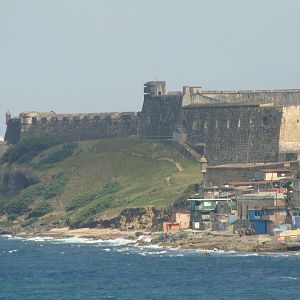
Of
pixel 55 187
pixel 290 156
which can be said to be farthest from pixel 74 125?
pixel 290 156

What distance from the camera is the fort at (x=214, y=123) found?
13325cm

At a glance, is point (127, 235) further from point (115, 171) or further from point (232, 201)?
point (115, 171)

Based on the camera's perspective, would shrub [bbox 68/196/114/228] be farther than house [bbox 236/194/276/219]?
Yes

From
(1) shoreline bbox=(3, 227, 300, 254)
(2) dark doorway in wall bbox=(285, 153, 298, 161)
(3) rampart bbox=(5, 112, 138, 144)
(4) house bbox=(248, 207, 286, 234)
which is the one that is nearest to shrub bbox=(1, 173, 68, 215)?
(3) rampart bbox=(5, 112, 138, 144)

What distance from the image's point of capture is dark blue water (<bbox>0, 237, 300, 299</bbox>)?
9394 centimetres

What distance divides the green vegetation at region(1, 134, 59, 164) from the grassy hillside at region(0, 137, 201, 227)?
1714 mm

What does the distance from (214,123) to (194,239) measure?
25.1 m

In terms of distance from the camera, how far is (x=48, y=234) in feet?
440

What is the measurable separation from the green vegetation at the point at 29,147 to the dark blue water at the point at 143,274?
36.8m

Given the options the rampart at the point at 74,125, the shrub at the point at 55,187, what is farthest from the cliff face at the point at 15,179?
the rampart at the point at 74,125

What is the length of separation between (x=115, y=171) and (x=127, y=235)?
19195 mm

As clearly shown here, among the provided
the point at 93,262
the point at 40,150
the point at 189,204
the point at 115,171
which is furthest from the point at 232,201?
the point at 40,150

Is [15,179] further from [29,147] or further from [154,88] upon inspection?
[154,88]

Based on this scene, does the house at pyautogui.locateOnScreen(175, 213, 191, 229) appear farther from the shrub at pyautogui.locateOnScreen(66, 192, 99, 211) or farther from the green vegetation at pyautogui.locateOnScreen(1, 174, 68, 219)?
the green vegetation at pyautogui.locateOnScreen(1, 174, 68, 219)
